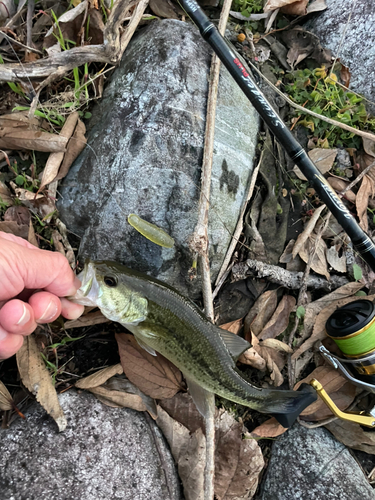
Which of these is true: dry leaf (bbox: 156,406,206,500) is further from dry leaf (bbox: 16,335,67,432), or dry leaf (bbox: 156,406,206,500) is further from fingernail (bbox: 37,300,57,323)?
fingernail (bbox: 37,300,57,323)

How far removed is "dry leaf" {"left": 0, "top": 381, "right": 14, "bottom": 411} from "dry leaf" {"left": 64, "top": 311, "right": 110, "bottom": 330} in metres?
0.65

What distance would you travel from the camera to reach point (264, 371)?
3.48 m

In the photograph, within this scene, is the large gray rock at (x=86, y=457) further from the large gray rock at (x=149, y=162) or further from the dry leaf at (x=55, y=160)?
the dry leaf at (x=55, y=160)

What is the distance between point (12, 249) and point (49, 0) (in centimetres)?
250

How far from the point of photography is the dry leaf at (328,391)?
339cm

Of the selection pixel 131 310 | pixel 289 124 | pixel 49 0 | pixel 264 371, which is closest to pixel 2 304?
pixel 131 310

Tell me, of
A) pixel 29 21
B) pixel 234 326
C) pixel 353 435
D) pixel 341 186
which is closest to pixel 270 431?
pixel 353 435

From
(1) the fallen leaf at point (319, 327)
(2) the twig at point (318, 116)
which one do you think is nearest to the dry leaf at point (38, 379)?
(1) the fallen leaf at point (319, 327)

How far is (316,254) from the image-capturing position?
364 cm

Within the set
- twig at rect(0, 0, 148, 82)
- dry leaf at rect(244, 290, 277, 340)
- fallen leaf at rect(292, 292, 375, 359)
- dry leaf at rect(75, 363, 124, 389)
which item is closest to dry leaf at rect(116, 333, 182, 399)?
dry leaf at rect(75, 363, 124, 389)

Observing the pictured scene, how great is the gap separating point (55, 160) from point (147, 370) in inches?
77.7

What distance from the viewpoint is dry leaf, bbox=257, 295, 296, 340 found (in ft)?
11.4

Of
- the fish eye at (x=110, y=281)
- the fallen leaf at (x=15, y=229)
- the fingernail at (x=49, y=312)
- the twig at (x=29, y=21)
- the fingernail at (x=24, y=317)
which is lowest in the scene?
the fish eye at (x=110, y=281)

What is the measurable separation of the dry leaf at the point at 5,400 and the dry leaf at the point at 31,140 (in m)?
1.96
